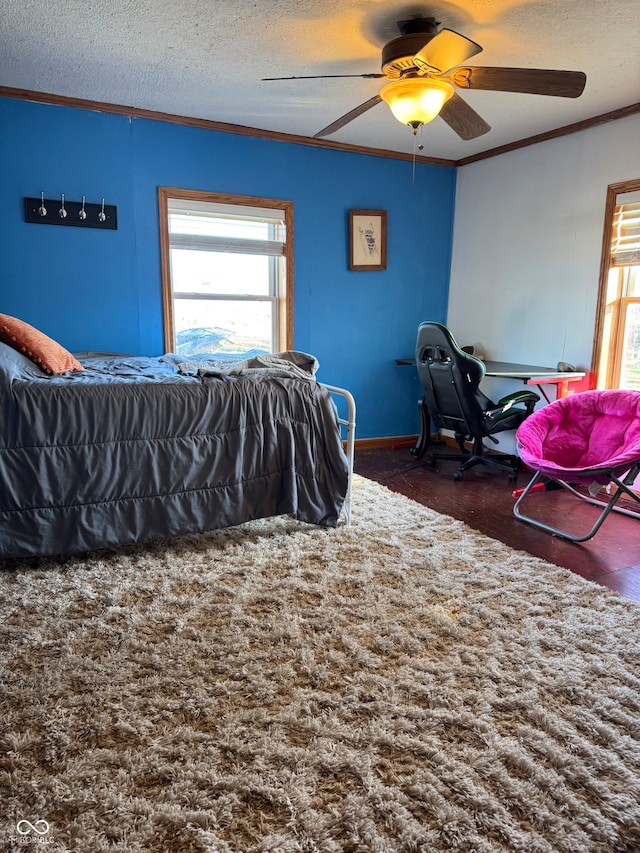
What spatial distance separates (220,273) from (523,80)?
245 cm

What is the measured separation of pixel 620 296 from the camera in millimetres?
3834

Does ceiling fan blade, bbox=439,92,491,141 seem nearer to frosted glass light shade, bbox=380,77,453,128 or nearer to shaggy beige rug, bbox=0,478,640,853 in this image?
frosted glass light shade, bbox=380,77,453,128

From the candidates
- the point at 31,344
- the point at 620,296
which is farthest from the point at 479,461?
the point at 31,344

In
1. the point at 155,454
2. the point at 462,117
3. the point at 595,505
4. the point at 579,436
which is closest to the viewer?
the point at 155,454

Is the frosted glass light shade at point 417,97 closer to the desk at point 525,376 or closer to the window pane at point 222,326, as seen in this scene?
the desk at point 525,376

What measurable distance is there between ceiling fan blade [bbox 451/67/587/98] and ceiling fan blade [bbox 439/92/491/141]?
15cm

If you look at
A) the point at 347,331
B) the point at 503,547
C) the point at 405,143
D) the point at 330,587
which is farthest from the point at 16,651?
the point at 405,143

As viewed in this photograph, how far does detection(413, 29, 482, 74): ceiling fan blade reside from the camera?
2.23 m

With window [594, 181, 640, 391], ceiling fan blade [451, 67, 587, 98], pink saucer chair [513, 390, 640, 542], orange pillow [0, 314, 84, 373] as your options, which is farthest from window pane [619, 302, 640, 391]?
orange pillow [0, 314, 84, 373]

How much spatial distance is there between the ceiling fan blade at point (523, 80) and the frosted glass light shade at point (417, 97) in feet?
0.24

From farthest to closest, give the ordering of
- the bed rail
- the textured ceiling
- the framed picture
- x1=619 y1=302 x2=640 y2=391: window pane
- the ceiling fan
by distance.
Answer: the framed picture
x1=619 y1=302 x2=640 y2=391: window pane
the bed rail
the textured ceiling
the ceiling fan

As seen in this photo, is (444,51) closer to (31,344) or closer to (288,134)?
(288,134)

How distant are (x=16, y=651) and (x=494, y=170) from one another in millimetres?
4590

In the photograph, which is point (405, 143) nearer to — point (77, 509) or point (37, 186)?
point (37, 186)
